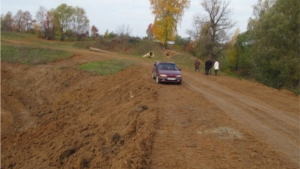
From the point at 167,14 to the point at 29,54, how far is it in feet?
75.2

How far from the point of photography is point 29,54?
99.1ft

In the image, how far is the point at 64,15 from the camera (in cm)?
6228

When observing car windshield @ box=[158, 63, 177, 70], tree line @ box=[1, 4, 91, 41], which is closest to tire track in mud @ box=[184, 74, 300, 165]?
car windshield @ box=[158, 63, 177, 70]

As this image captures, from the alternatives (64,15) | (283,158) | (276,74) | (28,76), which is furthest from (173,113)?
(64,15)

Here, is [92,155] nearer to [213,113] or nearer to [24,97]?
[213,113]

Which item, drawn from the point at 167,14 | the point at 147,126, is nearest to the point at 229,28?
the point at 167,14

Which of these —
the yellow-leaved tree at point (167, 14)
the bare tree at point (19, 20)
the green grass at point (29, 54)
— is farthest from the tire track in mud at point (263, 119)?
the bare tree at point (19, 20)

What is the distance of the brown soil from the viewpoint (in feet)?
23.8

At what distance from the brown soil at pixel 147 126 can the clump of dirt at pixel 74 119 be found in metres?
0.05

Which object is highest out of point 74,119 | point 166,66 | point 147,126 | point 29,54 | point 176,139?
point 29,54

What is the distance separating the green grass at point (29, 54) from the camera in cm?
2870

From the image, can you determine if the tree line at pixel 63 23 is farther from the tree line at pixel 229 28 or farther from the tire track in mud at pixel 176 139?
the tire track in mud at pixel 176 139

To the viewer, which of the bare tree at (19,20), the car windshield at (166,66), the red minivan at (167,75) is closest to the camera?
the red minivan at (167,75)

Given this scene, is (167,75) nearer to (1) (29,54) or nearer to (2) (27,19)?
(1) (29,54)
